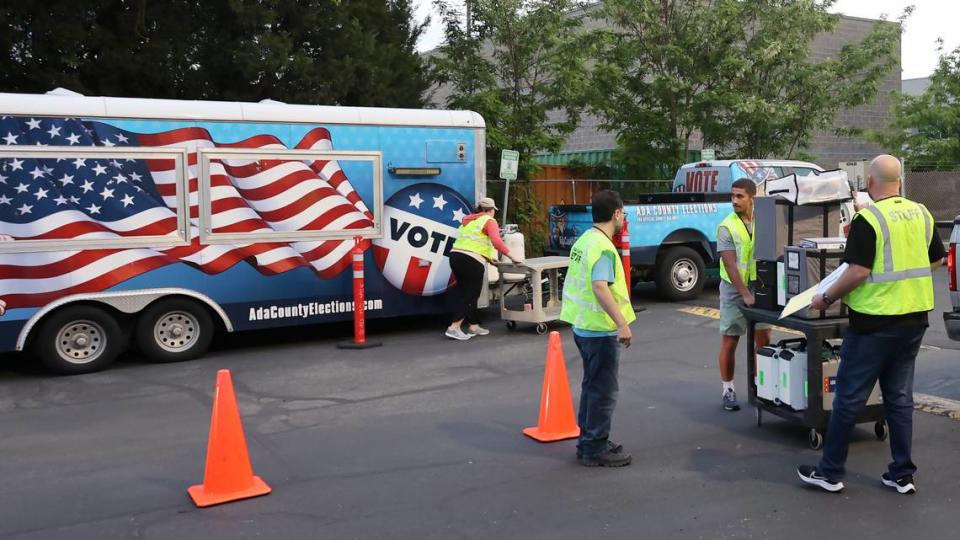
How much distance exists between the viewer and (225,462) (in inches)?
212

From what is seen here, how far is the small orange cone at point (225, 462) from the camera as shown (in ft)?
17.6

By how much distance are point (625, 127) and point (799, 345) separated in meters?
14.4

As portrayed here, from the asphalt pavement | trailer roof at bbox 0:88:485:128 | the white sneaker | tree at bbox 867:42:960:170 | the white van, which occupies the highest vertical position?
tree at bbox 867:42:960:170

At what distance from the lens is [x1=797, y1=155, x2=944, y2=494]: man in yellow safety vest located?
489cm

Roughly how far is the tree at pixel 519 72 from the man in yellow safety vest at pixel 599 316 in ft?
38.5

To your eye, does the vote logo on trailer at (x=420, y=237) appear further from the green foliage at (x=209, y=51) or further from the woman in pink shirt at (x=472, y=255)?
the green foliage at (x=209, y=51)

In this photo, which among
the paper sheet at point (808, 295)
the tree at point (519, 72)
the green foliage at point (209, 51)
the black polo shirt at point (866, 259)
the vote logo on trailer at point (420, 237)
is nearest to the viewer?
the black polo shirt at point (866, 259)

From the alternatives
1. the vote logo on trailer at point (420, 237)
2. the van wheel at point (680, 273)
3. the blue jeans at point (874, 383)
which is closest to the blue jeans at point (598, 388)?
the blue jeans at point (874, 383)

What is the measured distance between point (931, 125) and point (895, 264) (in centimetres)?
2409

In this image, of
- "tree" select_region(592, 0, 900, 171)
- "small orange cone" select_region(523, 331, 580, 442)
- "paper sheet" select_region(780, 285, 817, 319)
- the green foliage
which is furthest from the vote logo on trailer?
"tree" select_region(592, 0, 900, 171)

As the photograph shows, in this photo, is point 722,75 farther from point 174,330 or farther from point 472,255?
point 174,330

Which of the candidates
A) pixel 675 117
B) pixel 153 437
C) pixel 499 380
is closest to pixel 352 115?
pixel 499 380

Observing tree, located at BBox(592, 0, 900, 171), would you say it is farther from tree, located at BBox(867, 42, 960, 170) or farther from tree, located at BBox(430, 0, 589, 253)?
tree, located at BBox(867, 42, 960, 170)

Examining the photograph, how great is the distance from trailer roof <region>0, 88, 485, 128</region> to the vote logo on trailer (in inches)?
33.8
